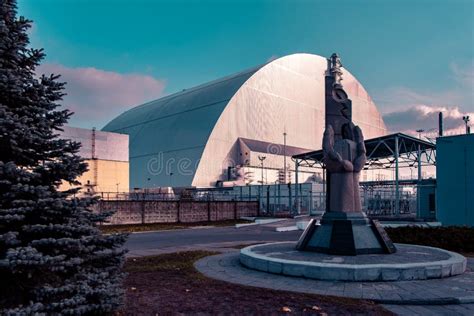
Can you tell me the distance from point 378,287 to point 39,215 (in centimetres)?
581

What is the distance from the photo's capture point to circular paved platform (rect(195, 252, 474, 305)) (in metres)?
6.96

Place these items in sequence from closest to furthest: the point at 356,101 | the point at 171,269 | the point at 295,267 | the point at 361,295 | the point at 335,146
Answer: the point at 361,295 → the point at 295,267 → the point at 171,269 → the point at 335,146 → the point at 356,101

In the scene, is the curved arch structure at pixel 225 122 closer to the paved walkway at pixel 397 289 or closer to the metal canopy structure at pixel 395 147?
the metal canopy structure at pixel 395 147

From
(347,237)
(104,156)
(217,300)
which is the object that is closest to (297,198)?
(104,156)

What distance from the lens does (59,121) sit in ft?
19.6

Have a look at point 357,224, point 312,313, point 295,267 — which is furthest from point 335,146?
point 312,313

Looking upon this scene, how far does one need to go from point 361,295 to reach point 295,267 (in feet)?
6.19

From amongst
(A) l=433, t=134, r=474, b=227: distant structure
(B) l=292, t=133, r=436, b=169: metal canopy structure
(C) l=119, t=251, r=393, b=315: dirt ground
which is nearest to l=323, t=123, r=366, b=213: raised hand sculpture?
(C) l=119, t=251, r=393, b=315: dirt ground

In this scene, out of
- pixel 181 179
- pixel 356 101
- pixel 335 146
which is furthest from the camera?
pixel 356 101

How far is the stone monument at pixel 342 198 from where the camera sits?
35.8ft

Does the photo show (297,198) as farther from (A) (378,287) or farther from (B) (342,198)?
(A) (378,287)

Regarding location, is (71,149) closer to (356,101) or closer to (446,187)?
(446,187)

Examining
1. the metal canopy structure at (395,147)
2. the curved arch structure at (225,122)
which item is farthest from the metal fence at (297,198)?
the curved arch structure at (225,122)

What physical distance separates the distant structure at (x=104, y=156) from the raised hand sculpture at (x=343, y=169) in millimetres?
38559
